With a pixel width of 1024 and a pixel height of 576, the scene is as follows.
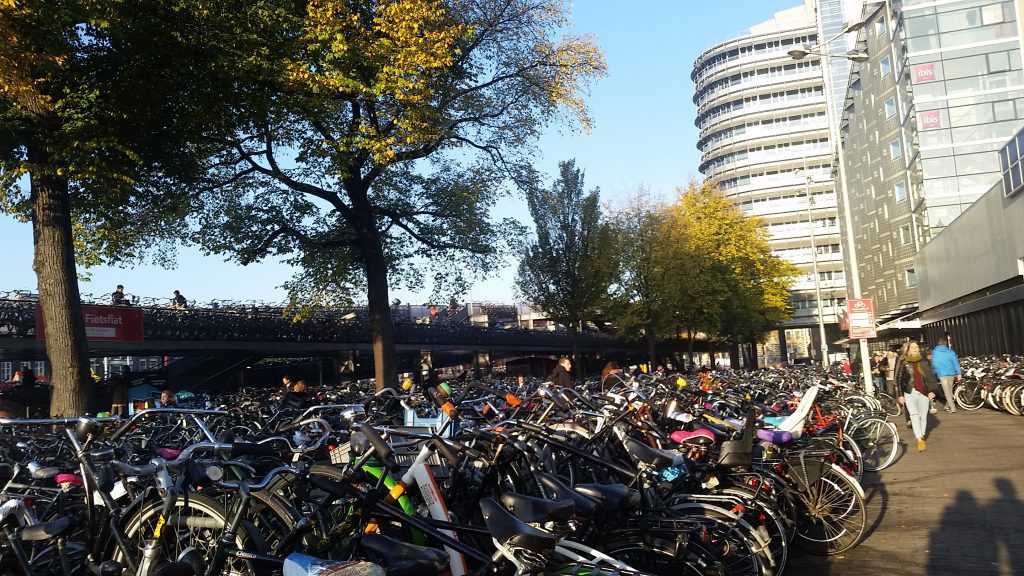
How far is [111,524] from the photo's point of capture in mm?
4297

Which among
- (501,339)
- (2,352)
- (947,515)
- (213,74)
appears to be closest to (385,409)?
(947,515)

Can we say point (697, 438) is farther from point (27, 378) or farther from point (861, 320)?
Answer: point (27, 378)

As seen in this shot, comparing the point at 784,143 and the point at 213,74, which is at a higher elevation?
the point at 784,143

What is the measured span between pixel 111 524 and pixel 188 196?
1478cm

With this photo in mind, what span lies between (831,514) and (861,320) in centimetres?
1123

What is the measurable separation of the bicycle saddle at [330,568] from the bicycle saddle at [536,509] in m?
0.67

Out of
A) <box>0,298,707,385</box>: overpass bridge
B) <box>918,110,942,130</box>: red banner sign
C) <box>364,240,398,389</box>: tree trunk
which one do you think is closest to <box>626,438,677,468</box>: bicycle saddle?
<box>364,240,398,389</box>: tree trunk

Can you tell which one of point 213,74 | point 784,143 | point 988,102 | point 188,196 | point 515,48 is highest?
point 784,143

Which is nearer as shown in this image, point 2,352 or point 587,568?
point 587,568

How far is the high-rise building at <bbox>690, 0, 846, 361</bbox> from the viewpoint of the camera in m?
97.1

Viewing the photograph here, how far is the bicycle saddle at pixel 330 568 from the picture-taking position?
2.55 m

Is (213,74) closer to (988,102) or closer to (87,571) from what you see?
(87,571)

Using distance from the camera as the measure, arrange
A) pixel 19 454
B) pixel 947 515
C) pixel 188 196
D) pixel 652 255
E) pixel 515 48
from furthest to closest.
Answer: pixel 652 255 < pixel 515 48 < pixel 188 196 < pixel 19 454 < pixel 947 515

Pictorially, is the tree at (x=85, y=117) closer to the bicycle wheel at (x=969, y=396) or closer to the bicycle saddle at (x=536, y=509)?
the bicycle saddle at (x=536, y=509)
